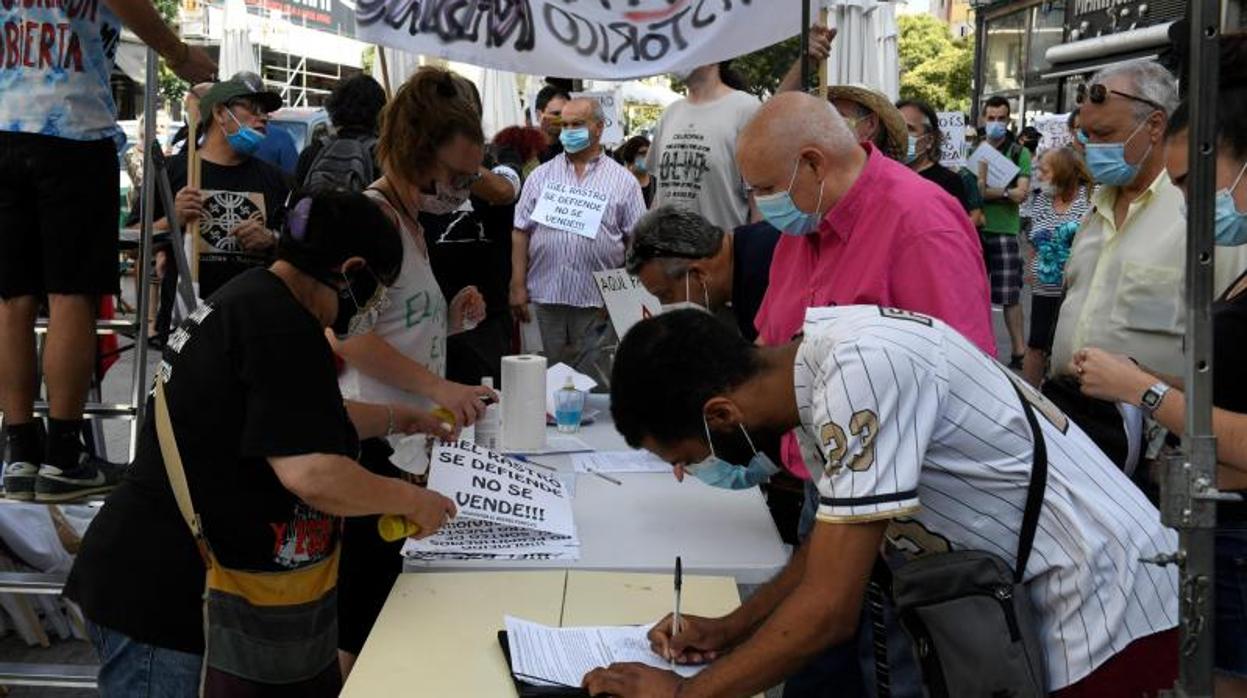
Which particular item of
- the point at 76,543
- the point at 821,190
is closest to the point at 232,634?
the point at 821,190

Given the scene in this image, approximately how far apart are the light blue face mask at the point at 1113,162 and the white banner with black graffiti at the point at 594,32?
1.19m

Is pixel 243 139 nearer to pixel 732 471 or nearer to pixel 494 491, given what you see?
pixel 494 491

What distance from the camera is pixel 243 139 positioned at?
17.5ft

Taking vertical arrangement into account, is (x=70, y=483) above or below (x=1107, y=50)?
below

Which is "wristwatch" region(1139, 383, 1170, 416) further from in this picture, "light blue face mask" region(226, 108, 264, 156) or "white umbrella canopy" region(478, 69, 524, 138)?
"white umbrella canopy" region(478, 69, 524, 138)

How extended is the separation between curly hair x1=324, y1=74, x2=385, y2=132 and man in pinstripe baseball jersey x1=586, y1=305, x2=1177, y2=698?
3.58 m

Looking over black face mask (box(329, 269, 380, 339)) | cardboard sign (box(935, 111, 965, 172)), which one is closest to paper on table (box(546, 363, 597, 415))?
black face mask (box(329, 269, 380, 339))

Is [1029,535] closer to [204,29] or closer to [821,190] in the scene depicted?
[821,190]

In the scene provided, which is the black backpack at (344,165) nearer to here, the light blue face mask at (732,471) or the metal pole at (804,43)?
the metal pole at (804,43)

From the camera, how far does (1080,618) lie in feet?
6.10

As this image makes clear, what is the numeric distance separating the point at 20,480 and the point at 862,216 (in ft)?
7.79

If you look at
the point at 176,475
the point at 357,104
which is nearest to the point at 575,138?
the point at 357,104

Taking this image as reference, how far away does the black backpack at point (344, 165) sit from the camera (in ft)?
15.0

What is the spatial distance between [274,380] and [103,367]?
379cm
